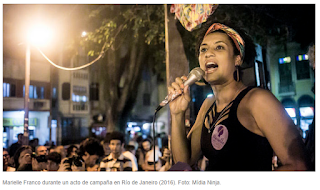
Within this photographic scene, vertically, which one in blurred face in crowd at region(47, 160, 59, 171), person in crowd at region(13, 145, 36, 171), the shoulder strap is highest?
the shoulder strap

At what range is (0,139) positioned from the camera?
2.60 metres

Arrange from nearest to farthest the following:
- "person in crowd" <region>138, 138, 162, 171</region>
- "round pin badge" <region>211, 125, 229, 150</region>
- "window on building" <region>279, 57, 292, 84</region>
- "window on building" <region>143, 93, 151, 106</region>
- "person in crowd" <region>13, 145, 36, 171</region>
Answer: "round pin badge" <region>211, 125, 229, 150</region> < "person in crowd" <region>13, 145, 36, 171</region> < "person in crowd" <region>138, 138, 162, 171</region> < "window on building" <region>279, 57, 292, 84</region> < "window on building" <region>143, 93, 151, 106</region>

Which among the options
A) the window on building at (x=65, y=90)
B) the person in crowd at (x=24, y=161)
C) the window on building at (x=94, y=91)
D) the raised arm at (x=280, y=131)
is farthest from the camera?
the window on building at (x=94, y=91)

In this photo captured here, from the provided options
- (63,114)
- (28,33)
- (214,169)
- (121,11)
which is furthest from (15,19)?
(63,114)

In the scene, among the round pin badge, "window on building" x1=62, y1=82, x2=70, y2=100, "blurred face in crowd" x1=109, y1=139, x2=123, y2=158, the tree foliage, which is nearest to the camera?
the round pin badge

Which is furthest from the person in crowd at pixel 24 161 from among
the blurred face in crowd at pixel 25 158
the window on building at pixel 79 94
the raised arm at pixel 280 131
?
the window on building at pixel 79 94

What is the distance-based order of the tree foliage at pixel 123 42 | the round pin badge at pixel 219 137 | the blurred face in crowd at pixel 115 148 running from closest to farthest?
the round pin badge at pixel 219 137
the blurred face in crowd at pixel 115 148
the tree foliage at pixel 123 42

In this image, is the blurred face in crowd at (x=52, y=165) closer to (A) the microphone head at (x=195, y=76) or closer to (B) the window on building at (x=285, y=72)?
(A) the microphone head at (x=195, y=76)

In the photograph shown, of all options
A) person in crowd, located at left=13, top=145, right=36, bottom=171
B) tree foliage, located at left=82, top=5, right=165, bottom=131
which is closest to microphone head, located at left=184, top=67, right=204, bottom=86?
person in crowd, located at left=13, top=145, right=36, bottom=171

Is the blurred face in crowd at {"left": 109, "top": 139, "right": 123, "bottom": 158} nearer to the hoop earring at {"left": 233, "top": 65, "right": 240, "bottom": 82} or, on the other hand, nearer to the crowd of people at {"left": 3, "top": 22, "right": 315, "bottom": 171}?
the crowd of people at {"left": 3, "top": 22, "right": 315, "bottom": 171}

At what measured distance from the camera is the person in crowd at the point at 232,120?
1.50 meters

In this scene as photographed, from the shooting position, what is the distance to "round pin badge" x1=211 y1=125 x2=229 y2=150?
173 centimetres

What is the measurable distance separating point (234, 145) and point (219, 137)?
109mm
